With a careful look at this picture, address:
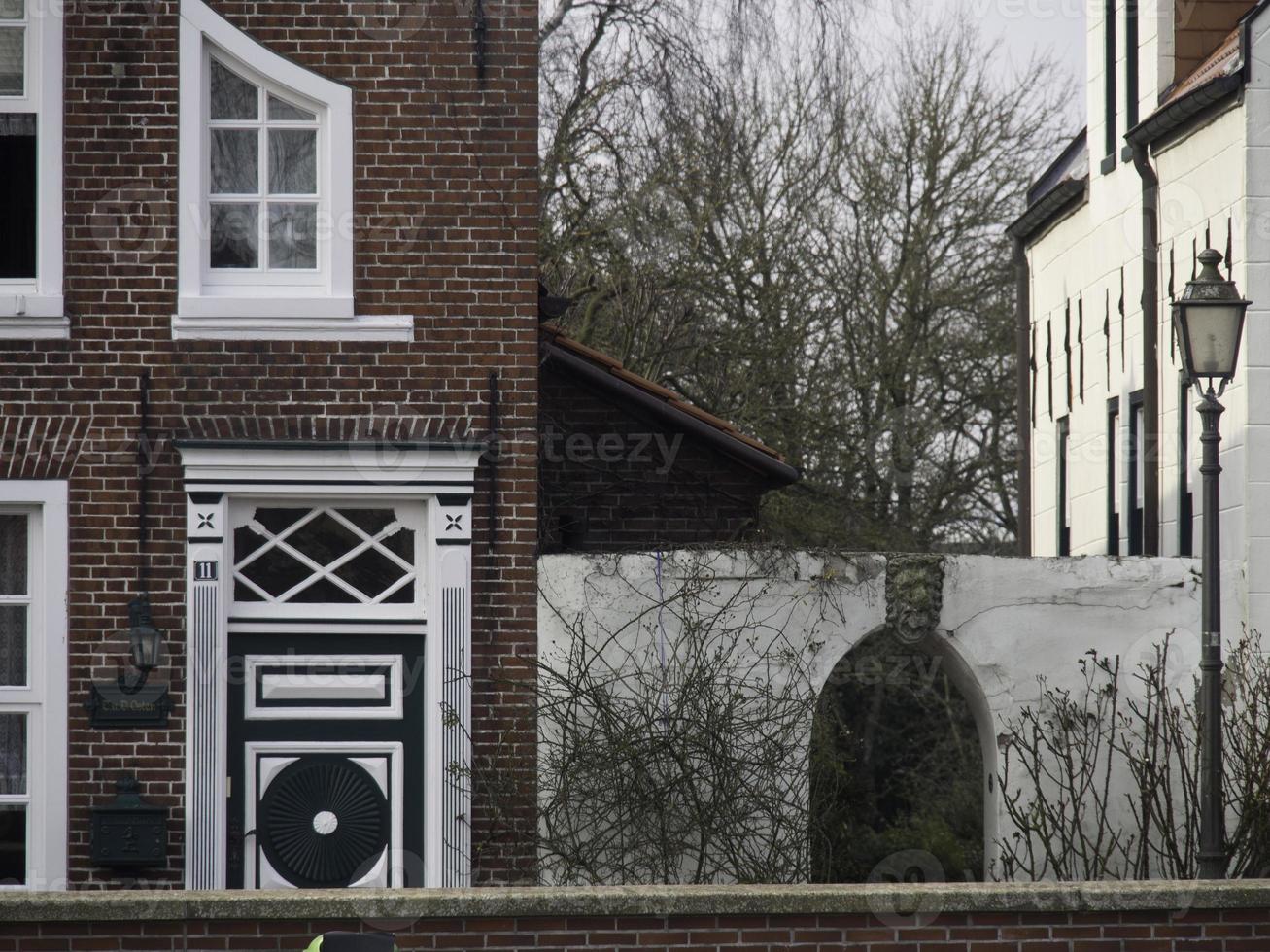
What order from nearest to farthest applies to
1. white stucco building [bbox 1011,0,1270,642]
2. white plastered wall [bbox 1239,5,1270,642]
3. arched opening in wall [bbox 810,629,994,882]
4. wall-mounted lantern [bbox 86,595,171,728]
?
1. wall-mounted lantern [bbox 86,595,171,728]
2. white plastered wall [bbox 1239,5,1270,642]
3. white stucco building [bbox 1011,0,1270,642]
4. arched opening in wall [bbox 810,629,994,882]

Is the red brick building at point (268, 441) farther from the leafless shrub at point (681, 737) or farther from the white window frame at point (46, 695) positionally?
the leafless shrub at point (681, 737)

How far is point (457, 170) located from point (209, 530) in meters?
2.62

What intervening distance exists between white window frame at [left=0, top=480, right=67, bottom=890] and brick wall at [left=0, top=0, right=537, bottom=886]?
0.24 ft

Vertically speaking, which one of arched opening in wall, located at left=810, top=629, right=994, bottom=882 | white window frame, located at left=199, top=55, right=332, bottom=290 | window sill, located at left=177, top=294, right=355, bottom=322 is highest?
white window frame, located at left=199, top=55, right=332, bottom=290

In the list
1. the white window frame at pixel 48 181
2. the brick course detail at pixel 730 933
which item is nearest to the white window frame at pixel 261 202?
the white window frame at pixel 48 181

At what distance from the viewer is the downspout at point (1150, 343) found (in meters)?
13.3

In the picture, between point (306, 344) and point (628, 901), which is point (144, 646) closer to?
point (306, 344)

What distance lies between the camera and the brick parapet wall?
7.92m

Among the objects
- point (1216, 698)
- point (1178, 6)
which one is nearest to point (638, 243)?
point (1178, 6)

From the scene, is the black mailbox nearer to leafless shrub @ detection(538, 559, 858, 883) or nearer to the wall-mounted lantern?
the wall-mounted lantern

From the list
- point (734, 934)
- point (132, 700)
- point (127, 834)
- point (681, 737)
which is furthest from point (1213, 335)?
point (127, 834)

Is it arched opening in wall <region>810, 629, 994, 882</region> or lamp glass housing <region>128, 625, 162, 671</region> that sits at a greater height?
lamp glass housing <region>128, 625, 162, 671</region>

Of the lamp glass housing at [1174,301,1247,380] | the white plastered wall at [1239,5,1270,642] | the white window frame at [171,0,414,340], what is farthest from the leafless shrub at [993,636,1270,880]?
the white window frame at [171,0,414,340]

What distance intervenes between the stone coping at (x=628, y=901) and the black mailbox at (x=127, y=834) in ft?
6.07
